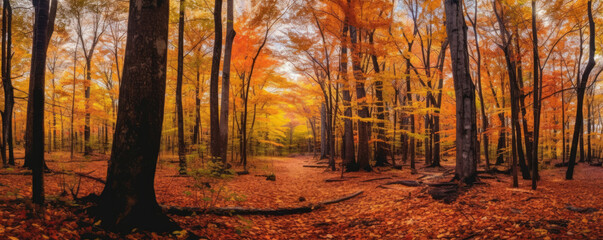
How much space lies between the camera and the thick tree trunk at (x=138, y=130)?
310 cm

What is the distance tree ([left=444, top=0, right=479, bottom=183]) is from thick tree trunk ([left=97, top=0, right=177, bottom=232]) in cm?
→ 705

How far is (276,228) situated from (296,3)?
945 cm

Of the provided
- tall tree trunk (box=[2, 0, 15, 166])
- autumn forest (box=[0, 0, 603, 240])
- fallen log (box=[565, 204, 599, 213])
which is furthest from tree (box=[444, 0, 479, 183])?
tall tree trunk (box=[2, 0, 15, 166])

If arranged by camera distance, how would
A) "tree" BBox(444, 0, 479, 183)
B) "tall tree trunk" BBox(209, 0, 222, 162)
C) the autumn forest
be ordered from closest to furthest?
1. the autumn forest
2. "tree" BBox(444, 0, 479, 183)
3. "tall tree trunk" BBox(209, 0, 222, 162)

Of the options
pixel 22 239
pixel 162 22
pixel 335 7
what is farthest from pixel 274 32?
pixel 22 239

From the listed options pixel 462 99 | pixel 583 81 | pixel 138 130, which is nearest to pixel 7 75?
pixel 138 130

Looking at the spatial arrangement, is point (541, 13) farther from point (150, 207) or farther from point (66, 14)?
point (66, 14)

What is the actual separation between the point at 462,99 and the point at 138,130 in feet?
24.4

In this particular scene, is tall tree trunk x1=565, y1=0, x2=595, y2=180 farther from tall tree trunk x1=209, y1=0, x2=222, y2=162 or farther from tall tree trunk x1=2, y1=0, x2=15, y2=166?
tall tree trunk x1=2, y1=0, x2=15, y2=166

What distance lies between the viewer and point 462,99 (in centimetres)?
692

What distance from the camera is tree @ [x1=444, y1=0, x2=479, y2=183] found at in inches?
267

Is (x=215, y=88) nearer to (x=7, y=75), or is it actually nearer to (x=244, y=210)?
(x=7, y=75)

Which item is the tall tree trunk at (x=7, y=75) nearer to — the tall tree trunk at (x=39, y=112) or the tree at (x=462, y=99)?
the tall tree trunk at (x=39, y=112)

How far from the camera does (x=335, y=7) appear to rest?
11.7 meters
